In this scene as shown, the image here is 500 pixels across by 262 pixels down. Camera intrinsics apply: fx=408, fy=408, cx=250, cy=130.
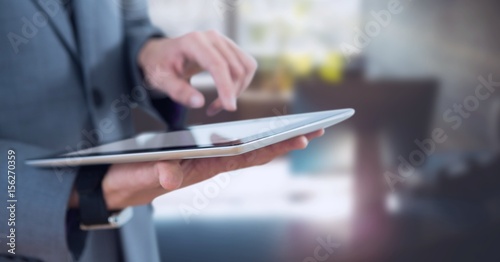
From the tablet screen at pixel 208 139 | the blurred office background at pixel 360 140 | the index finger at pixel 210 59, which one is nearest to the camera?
the tablet screen at pixel 208 139

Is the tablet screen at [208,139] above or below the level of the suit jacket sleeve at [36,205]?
above

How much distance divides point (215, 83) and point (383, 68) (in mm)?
287

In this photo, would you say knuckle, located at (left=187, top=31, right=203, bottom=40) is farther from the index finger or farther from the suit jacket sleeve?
the suit jacket sleeve

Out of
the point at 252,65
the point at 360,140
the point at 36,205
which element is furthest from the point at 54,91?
the point at 360,140

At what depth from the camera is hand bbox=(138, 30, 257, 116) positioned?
495 mm

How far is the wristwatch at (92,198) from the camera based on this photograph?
1.43ft

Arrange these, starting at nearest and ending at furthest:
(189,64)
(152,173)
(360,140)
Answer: (152,173)
(189,64)
(360,140)

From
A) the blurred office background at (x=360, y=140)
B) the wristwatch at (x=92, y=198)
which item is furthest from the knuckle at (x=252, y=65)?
the wristwatch at (x=92, y=198)

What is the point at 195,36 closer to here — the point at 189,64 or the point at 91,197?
the point at 189,64

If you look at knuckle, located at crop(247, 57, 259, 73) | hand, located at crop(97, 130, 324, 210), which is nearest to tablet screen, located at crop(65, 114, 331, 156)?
hand, located at crop(97, 130, 324, 210)

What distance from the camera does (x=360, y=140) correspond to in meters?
0.66

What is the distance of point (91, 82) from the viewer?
50cm

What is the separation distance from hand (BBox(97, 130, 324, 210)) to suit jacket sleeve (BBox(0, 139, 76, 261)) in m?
0.03

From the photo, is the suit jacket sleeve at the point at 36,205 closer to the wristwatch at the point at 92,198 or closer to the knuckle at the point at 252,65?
the wristwatch at the point at 92,198
